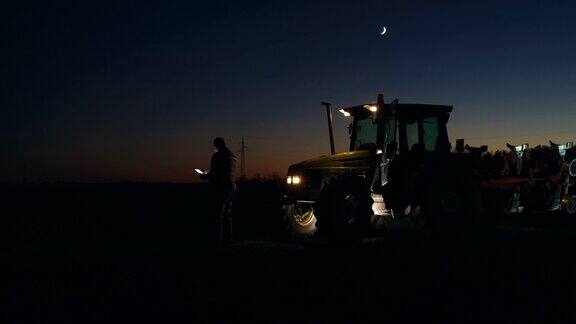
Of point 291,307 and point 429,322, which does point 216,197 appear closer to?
point 291,307

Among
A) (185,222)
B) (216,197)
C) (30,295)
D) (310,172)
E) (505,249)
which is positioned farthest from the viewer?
(185,222)

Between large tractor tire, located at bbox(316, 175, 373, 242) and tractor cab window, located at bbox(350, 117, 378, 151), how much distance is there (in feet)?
4.08

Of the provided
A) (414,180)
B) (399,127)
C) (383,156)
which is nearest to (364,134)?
(399,127)

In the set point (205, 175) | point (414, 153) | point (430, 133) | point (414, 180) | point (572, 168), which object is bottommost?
point (414, 180)

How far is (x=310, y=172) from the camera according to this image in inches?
422

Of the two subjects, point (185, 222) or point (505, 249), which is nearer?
point (505, 249)

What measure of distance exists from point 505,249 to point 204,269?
482 centimetres

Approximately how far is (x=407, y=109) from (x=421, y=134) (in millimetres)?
563

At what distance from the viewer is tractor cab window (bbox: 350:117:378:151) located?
34.2 feet

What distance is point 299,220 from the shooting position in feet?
37.5

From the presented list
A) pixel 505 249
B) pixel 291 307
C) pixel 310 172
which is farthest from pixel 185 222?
pixel 291 307

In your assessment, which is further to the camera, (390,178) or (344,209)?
(390,178)

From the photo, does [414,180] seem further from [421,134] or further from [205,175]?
[205,175]

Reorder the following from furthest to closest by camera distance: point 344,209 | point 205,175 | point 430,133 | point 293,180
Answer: point 293,180, point 430,133, point 205,175, point 344,209
